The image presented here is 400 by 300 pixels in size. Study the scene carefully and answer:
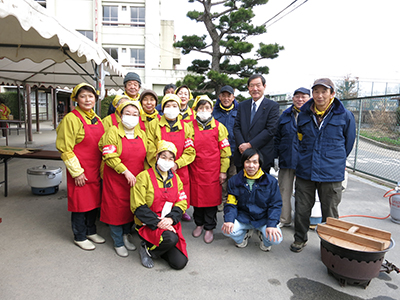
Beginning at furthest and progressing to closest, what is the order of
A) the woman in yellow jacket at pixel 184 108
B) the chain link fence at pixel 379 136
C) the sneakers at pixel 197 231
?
the chain link fence at pixel 379 136, the woman in yellow jacket at pixel 184 108, the sneakers at pixel 197 231

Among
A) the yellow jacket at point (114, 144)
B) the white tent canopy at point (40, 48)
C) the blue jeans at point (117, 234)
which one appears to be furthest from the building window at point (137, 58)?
the blue jeans at point (117, 234)

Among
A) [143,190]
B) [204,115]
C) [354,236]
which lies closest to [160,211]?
[143,190]

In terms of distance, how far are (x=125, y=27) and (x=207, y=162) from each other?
2353cm

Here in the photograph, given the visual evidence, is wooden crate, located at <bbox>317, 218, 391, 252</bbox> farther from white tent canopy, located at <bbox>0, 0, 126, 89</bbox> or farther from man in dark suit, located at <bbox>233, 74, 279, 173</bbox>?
white tent canopy, located at <bbox>0, 0, 126, 89</bbox>

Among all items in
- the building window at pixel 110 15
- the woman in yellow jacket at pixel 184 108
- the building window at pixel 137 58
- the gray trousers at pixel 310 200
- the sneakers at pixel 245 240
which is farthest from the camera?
the building window at pixel 137 58

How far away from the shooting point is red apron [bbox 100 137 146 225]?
10.2 ft

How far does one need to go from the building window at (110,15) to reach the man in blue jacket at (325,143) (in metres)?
24.5

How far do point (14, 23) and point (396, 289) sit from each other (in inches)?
246

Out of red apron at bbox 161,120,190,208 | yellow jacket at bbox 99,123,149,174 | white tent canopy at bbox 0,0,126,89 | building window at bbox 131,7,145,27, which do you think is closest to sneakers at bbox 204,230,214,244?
red apron at bbox 161,120,190,208

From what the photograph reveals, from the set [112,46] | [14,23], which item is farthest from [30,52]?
[112,46]

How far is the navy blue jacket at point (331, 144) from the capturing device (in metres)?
3.00

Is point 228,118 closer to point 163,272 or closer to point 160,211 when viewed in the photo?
point 160,211

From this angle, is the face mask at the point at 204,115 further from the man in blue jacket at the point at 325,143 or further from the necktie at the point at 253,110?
the man in blue jacket at the point at 325,143

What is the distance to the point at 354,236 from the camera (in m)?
2.64
